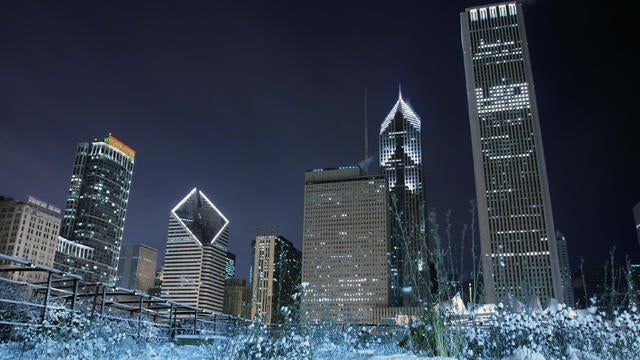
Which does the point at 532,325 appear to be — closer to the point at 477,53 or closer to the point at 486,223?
the point at 486,223

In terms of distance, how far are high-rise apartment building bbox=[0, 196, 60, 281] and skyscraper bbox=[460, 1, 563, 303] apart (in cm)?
9165

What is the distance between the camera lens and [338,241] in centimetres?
14262

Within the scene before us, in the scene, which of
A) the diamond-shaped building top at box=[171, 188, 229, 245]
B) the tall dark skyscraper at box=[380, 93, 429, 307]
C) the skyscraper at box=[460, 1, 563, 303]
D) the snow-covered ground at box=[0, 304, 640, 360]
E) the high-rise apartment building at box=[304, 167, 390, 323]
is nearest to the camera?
the snow-covered ground at box=[0, 304, 640, 360]

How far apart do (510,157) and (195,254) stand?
136 metres

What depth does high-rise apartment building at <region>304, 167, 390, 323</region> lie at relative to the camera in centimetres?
13475

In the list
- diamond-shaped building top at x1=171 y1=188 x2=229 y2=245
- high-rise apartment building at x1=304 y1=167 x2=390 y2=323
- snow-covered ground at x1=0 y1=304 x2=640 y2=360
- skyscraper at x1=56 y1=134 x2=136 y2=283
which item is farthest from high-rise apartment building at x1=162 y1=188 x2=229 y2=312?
snow-covered ground at x1=0 y1=304 x2=640 y2=360

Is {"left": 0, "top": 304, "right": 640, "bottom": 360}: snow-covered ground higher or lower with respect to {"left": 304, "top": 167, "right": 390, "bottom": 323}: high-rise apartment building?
lower

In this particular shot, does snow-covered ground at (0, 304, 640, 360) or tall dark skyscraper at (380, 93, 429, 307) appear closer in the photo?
snow-covered ground at (0, 304, 640, 360)

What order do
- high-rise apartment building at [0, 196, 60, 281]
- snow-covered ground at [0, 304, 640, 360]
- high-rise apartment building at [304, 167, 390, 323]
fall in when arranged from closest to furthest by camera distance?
snow-covered ground at [0, 304, 640, 360] → high-rise apartment building at [0, 196, 60, 281] → high-rise apartment building at [304, 167, 390, 323]

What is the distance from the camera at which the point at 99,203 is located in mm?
152125

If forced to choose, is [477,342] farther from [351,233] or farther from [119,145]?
[119,145]

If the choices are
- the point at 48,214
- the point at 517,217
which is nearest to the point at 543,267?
the point at 517,217

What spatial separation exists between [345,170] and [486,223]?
252 ft

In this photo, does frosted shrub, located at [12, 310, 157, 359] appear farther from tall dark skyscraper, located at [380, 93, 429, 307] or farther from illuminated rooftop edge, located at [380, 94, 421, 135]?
illuminated rooftop edge, located at [380, 94, 421, 135]
